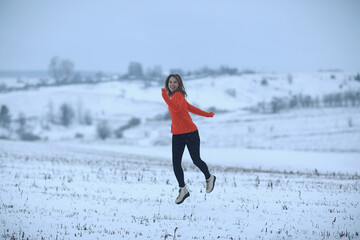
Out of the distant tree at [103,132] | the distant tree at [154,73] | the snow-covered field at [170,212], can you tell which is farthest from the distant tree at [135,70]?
the snow-covered field at [170,212]

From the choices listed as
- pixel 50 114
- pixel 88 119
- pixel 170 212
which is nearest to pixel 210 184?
pixel 170 212

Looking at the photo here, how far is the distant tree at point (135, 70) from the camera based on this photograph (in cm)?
16216

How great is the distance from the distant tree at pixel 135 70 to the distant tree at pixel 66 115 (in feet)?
206

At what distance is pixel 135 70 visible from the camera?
169m

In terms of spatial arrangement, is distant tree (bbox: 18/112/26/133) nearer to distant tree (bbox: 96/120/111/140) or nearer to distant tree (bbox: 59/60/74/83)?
distant tree (bbox: 96/120/111/140)

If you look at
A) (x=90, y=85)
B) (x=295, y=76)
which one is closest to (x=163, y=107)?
(x=90, y=85)

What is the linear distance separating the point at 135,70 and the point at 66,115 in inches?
2948

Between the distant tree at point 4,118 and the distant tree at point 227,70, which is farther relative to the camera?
the distant tree at point 227,70

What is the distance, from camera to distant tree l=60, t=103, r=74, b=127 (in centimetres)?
9700

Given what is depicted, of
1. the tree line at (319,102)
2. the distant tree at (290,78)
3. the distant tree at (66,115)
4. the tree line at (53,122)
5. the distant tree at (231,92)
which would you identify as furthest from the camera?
the distant tree at (290,78)

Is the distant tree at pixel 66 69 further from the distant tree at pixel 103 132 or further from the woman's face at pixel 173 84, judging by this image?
the woman's face at pixel 173 84

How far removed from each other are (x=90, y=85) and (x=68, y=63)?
53962 mm

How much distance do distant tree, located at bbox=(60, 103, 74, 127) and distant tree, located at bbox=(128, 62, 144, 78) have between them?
62.8m

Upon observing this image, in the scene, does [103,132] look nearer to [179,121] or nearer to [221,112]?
[221,112]
